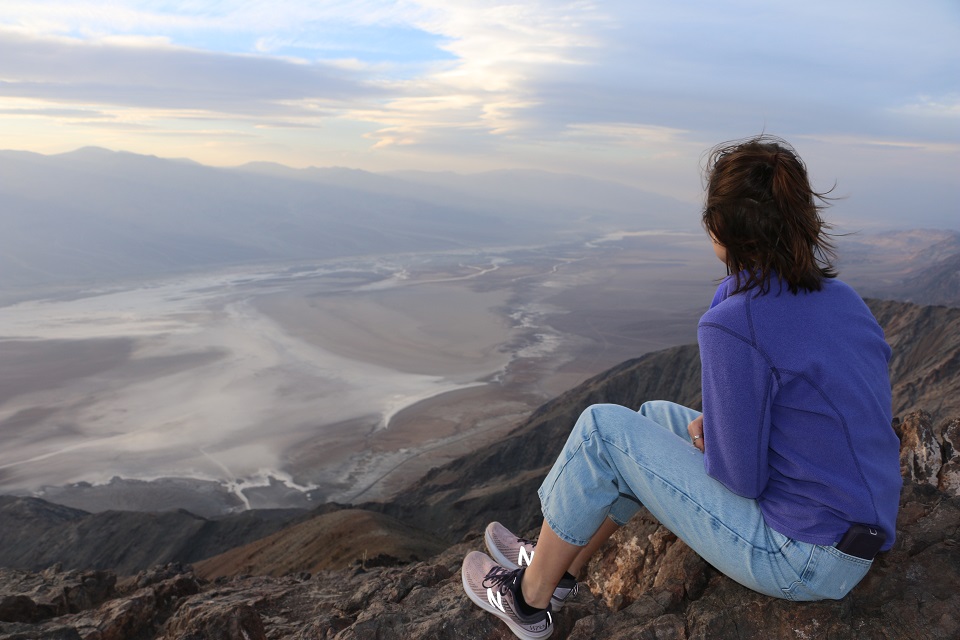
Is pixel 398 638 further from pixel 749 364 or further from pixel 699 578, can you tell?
pixel 749 364

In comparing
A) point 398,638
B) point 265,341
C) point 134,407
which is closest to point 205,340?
point 265,341

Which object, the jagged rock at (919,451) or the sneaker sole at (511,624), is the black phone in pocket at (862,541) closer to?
the sneaker sole at (511,624)

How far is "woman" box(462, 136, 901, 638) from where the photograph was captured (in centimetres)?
188

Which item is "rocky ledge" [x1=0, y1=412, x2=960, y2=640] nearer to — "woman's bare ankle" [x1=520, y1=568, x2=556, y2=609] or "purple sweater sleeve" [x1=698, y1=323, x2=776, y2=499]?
"woman's bare ankle" [x1=520, y1=568, x2=556, y2=609]

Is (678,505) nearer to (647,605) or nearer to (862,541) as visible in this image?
(862,541)

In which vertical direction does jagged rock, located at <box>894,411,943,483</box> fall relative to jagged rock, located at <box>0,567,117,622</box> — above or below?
above

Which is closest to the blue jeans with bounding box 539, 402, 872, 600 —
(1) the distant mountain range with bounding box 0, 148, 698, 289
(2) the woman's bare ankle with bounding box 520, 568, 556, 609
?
(2) the woman's bare ankle with bounding box 520, 568, 556, 609

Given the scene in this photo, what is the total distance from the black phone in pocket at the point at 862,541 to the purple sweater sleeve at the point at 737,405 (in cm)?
27

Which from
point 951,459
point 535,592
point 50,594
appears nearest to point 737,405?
point 535,592

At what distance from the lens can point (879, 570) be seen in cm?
253

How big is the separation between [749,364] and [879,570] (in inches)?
52.9

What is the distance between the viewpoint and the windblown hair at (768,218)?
A: 1.93 meters

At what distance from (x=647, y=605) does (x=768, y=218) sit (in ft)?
5.72

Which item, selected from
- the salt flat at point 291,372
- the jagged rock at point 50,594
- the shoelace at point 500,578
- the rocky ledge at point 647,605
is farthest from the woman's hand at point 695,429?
the salt flat at point 291,372
